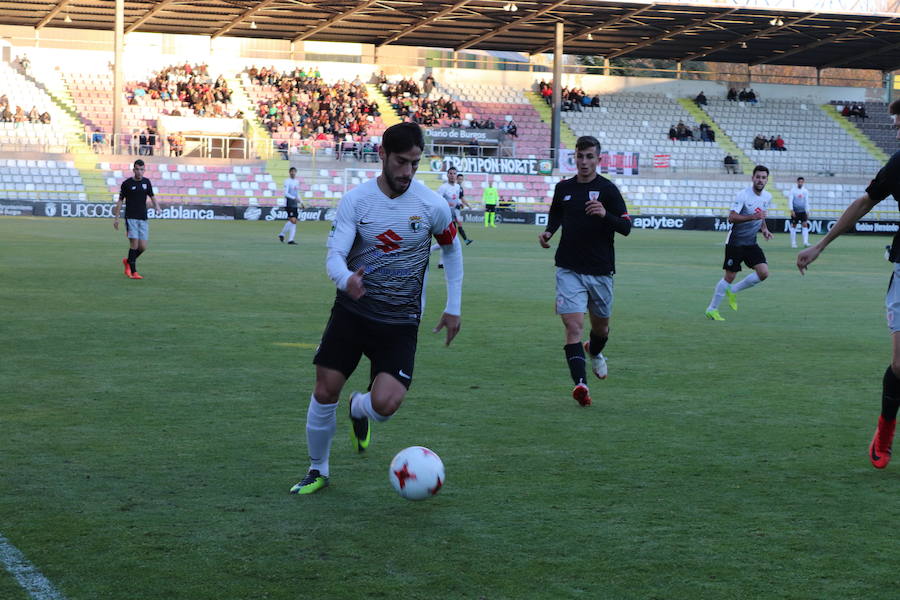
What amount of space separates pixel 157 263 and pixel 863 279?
1337 centimetres

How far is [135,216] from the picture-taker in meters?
19.6

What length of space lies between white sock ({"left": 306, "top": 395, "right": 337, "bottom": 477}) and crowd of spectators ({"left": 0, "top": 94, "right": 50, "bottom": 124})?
45266mm

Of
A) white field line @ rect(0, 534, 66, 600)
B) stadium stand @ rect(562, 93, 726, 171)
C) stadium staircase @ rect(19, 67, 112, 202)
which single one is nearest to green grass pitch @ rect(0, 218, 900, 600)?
white field line @ rect(0, 534, 66, 600)

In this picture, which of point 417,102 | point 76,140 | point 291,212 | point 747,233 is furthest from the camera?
point 417,102

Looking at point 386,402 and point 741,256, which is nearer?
point 386,402

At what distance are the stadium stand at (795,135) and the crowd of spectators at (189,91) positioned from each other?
84.7 feet

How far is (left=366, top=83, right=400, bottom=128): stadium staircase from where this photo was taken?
5613cm

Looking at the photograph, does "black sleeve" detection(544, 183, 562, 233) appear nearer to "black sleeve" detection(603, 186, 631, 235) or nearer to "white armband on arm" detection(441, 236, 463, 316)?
"black sleeve" detection(603, 186, 631, 235)

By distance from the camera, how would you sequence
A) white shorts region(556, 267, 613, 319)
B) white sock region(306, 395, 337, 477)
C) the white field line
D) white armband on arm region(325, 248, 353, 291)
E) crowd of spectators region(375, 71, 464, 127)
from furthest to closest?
crowd of spectators region(375, 71, 464, 127)
white shorts region(556, 267, 613, 319)
white sock region(306, 395, 337, 477)
white armband on arm region(325, 248, 353, 291)
the white field line

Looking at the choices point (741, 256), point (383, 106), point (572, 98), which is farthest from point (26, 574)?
point (572, 98)

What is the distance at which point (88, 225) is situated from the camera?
3678cm

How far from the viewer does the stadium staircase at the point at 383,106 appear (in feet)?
184

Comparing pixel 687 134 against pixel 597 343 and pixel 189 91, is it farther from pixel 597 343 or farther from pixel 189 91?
pixel 597 343

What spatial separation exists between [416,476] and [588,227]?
4227 mm
